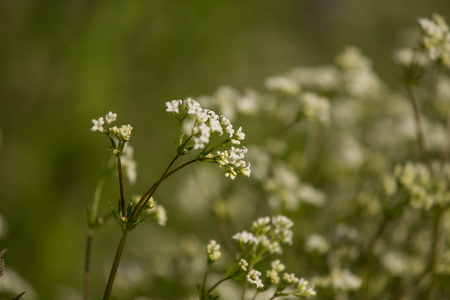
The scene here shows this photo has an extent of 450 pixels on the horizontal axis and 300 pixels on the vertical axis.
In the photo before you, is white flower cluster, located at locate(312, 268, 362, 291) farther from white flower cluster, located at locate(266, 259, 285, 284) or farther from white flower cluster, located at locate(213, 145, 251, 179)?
white flower cluster, located at locate(213, 145, 251, 179)

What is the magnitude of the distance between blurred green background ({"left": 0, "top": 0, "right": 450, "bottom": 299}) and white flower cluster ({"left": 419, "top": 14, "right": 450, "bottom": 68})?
1.42 meters

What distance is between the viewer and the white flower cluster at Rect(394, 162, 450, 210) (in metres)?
1.17

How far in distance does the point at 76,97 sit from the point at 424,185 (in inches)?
64.9

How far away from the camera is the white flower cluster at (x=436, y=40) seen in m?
1.13

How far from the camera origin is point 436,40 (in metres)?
1.13

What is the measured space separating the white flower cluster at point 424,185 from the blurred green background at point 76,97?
1428mm

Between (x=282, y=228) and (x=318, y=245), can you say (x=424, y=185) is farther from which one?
(x=282, y=228)

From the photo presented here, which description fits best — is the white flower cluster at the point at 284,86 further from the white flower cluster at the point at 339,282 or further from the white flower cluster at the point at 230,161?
the white flower cluster at the point at 230,161

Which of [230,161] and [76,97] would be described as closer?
[230,161]

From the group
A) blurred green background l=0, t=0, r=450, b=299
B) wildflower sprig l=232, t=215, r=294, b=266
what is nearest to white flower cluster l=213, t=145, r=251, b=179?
wildflower sprig l=232, t=215, r=294, b=266

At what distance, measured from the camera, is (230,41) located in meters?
3.19

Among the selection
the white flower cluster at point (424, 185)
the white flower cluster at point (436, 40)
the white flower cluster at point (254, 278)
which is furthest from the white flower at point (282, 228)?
the white flower cluster at point (436, 40)

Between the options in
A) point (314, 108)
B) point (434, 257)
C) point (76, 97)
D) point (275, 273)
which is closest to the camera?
point (275, 273)

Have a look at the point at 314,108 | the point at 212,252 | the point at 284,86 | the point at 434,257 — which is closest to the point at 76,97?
the point at 284,86
